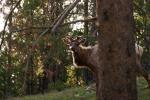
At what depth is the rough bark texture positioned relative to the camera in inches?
208

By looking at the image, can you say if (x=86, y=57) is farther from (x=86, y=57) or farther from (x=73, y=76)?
(x=73, y=76)

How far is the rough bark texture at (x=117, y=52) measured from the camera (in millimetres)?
→ 5285

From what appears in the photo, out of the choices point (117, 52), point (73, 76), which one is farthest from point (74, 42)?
point (73, 76)

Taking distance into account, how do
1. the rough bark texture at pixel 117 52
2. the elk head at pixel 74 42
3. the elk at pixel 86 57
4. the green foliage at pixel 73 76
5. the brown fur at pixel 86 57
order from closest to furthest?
the rough bark texture at pixel 117 52, the elk head at pixel 74 42, the elk at pixel 86 57, the brown fur at pixel 86 57, the green foliage at pixel 73 76

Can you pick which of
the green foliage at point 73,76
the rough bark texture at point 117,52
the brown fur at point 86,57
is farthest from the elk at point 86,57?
the green foliage at point 73,76

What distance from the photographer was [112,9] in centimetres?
532

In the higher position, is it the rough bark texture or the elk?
the rough bark texture

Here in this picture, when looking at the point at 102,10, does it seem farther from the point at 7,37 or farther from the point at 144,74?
the point at 144,74

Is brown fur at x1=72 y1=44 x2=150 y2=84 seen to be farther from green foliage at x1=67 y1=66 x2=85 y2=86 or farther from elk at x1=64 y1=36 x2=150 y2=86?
green foliage at x1=67 y1=66 x2=85 y2=86

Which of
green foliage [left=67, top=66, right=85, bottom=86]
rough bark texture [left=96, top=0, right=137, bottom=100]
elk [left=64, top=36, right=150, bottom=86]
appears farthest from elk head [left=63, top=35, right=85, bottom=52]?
green foliage [left=67, top=66, right=85, bottom=86]

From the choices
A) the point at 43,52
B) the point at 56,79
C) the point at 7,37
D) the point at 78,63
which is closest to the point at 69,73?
the point at 56,79

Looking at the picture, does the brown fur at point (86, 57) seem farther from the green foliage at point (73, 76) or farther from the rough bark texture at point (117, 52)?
the green foliage at point (73, 76)

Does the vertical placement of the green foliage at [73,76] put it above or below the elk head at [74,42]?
below

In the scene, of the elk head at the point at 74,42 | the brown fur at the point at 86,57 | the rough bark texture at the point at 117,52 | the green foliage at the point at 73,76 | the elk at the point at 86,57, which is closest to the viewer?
the rough bark texture at the point at 117,52
